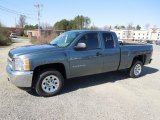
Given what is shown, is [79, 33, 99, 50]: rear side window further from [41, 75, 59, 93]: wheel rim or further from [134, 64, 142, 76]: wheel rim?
[134, 64, 142, 76]: wheel rim

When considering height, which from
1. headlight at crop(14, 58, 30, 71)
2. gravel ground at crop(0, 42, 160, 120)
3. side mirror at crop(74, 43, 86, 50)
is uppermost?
side mirror at crop(74, 43, 86, 50)

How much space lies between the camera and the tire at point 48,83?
5.09m

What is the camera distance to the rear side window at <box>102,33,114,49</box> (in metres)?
6.35

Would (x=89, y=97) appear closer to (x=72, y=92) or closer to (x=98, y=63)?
(x=72, y=92)

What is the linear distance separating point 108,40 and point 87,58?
1222 mm

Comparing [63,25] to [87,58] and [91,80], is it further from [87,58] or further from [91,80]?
[87,58]

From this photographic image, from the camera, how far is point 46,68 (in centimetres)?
523

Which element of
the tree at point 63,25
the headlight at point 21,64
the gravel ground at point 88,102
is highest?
the tree at point 63,25

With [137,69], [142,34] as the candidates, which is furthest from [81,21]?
[137,69]

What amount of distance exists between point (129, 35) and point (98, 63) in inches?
3759

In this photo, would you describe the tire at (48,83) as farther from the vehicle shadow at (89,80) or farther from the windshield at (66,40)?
the windshield at (66,40)

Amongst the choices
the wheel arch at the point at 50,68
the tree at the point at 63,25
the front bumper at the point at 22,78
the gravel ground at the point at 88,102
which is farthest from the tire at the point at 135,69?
the tree at the point at 63,25

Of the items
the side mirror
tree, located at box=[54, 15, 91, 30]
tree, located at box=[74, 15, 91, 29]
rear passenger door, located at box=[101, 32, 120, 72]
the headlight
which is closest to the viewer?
the headlight

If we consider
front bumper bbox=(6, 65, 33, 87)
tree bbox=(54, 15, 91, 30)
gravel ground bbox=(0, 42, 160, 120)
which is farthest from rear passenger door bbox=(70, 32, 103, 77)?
tree bbox=(54, 15, 91, 30)
